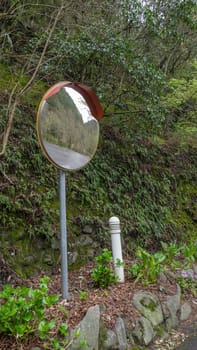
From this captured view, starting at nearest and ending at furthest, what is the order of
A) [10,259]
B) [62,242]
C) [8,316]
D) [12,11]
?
[8,316], [62,242], [10,259], [12,11]

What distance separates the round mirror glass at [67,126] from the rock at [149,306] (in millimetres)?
1522

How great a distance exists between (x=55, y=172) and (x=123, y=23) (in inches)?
→ 137

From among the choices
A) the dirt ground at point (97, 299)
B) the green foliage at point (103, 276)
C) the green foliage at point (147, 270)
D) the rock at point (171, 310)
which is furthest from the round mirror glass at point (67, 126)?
the rock at point (171, 310)

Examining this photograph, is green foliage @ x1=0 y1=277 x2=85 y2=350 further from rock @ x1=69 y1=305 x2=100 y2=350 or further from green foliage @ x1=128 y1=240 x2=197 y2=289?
green foliage @ x1=128 y1=240 x2=197 y2=289

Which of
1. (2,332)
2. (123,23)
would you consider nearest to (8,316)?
(2,332)

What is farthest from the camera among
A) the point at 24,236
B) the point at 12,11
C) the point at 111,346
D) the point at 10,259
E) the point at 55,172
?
the point at 12,11

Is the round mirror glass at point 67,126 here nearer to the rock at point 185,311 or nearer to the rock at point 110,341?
the rock at point 110,341

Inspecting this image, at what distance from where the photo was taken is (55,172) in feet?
15.3

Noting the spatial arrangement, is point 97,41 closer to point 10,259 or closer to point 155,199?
point 155,199

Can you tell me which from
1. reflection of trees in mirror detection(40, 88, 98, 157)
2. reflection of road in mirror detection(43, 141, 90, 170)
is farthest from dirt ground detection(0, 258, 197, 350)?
reflection of trees in mirror detection(40, 88, 98, 157)

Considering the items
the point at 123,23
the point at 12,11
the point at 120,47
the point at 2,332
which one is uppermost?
the point at 123,23

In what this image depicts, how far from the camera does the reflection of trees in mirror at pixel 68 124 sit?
2.91 m

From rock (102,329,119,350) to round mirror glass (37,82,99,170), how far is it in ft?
4.98

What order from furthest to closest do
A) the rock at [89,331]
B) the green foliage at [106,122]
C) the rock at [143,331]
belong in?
the green foliage at [106,122], the rock at [143,331], the rock at [89,331]
